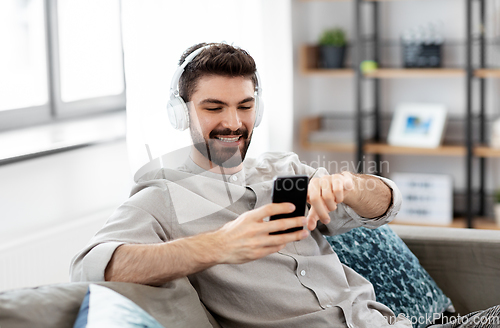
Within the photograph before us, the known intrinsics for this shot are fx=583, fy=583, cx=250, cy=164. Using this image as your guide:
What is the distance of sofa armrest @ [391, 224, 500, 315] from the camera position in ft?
4.75

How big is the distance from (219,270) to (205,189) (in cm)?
18

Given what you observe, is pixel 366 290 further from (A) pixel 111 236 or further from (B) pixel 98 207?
(B) pixel 98 207

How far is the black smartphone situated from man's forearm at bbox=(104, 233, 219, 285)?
121 millimetres

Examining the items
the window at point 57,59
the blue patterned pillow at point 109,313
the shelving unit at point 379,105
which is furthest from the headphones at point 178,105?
the shelving unit at point 379,105

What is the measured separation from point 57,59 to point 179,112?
3.91 ft

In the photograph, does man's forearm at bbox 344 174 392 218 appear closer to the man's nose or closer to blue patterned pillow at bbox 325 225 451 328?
blue patterned pillow at bbox 325 225 451 328

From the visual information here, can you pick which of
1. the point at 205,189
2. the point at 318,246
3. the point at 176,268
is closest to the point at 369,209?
the point at 318,246

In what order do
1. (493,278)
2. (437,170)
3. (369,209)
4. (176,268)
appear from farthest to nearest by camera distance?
(437,170)
(493,278)
(369,209)
(176,268)

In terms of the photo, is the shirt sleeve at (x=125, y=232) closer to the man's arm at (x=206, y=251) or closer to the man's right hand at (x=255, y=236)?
the man's arm at (x=206, y=251)

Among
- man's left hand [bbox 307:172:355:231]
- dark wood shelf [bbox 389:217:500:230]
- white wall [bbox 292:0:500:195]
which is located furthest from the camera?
white wall [bbox 292:0:500:195]

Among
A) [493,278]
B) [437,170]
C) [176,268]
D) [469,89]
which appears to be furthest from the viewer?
[437,170]

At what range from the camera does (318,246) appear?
1.29 meters

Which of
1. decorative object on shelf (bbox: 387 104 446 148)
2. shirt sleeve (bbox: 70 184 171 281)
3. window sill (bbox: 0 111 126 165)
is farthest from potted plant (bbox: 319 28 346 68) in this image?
shirt sleeve (bbox: 70 184 171 281)

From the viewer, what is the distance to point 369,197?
1234 mm
